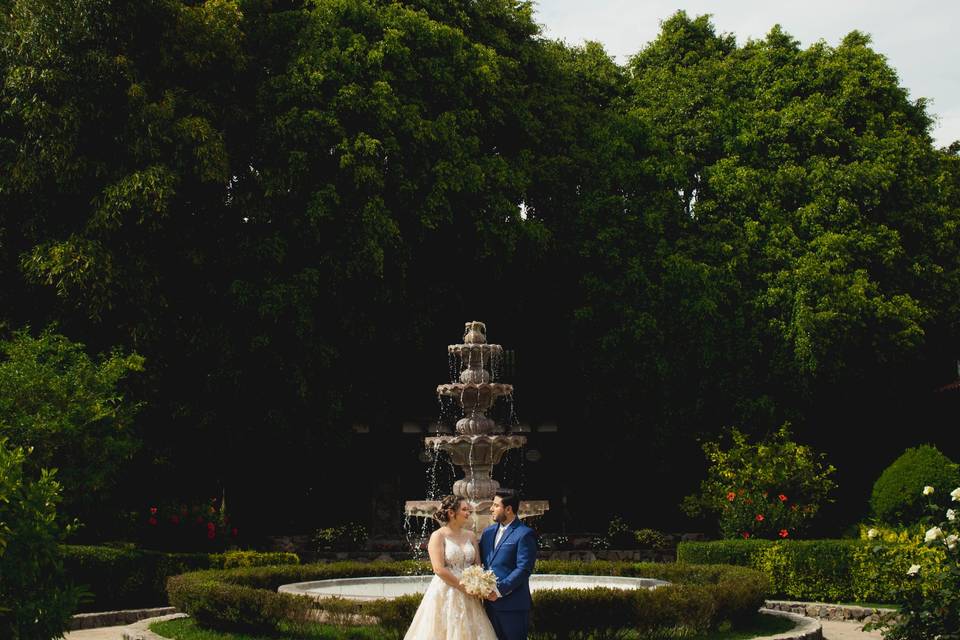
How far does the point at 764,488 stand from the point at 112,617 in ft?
39.8

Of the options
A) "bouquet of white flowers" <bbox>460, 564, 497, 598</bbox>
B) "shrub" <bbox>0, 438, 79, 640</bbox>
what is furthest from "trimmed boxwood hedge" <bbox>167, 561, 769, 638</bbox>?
"shrub" <bbox>0, 438, 79, 640</bbox>

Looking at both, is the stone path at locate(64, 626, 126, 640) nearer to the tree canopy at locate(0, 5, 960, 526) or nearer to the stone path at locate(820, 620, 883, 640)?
the tree canopy at locate(0, 5, 960, 526)

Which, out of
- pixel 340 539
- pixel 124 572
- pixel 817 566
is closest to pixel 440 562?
pixel 124 572

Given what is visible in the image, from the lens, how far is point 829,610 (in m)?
16.8

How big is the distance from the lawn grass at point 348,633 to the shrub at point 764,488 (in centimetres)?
701

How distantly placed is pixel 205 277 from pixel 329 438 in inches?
163

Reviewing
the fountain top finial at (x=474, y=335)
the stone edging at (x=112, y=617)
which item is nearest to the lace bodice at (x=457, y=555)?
the fountain top finial at (x=474, y=335)

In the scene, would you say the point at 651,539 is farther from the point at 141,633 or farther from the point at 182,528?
the point at 141,633

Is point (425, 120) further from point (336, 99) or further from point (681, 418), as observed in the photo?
point (681, 418)

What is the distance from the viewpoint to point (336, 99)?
2252cm

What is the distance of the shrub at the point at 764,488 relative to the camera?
69.0ft

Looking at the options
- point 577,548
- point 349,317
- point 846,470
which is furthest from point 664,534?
point 349,317

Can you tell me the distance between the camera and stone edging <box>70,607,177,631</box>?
52.0 feet

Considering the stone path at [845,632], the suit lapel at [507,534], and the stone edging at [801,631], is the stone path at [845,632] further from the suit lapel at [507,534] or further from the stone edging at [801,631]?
the suit lapel at [507,534]
